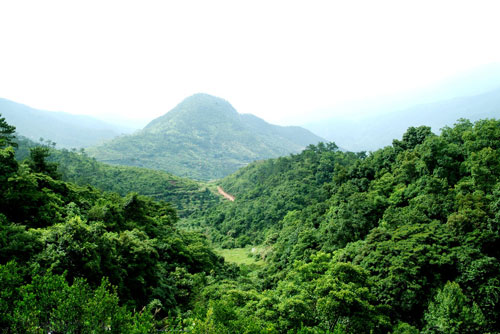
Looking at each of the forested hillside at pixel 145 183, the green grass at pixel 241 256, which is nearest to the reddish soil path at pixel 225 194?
the forested hillside at pixel 145 183

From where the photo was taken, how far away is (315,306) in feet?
50.4

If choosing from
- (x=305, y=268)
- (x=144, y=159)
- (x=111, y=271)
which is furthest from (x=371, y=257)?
(x=144, y=159)

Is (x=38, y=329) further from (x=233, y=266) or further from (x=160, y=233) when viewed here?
(x=233, y=266)

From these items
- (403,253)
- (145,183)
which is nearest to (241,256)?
(403,253)

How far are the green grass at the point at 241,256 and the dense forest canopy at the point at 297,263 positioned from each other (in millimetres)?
7912

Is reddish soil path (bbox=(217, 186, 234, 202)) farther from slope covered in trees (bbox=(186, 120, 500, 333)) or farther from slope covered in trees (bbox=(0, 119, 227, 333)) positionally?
slope covered in trees (bbox=(0, 119, 227, 333))

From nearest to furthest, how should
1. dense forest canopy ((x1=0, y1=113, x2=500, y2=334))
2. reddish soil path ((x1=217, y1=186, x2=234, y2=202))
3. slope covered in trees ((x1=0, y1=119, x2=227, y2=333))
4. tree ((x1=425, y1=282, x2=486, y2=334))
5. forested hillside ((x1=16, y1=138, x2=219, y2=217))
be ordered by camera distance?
slope covered in trees ((x1=0, y1=119, x2=227, y2=333)), dense forest canopy ((x1=0, y1=113, x2=500, y2=334)), tree ((x1=425, y1=282, x2=486, y2=334)), forested hillside ((x1=16, y1=138, x2=219, y2=217)), reddish soil path ((x1=217, y1=186, x2=234, y2=202))

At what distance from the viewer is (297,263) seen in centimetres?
2241

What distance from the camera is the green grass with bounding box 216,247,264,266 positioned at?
1608 inches

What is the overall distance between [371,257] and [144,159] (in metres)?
164

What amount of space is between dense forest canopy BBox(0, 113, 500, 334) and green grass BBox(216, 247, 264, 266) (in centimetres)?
791

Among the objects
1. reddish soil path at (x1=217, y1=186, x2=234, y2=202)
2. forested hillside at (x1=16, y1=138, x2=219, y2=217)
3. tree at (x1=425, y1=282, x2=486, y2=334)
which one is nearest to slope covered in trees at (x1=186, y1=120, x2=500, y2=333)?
tree at (x1=425, y1=282, x2=486, y2=334)

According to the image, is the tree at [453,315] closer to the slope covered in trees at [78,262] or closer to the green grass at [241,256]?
the slope covered in trees at [78,262]

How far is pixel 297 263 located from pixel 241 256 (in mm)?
23960
